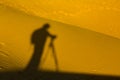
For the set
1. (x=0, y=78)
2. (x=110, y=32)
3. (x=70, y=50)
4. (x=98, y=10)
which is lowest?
(x=0, y=78)

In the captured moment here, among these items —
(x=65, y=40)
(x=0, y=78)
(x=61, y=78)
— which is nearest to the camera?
(x=0, y=78)

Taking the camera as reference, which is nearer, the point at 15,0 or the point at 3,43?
the point at 3,43

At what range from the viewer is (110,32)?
724cm

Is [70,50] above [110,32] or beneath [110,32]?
beneath

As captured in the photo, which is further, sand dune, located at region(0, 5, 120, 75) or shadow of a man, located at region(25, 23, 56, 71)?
sand dune, located at region(0, 5, 120, 75)

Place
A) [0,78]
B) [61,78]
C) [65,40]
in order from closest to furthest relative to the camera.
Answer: [0,78] → [61,78] → [65,40]

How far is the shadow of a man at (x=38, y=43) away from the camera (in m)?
5.71

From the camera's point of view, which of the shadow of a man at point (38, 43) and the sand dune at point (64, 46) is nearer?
the shadow of a man at point (38, 43)

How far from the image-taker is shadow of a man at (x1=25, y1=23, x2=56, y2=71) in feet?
18.7

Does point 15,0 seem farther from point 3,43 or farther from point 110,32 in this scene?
point 110,32

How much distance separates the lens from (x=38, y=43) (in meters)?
6.41

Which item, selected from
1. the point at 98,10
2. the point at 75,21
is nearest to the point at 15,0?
the point at 75,21

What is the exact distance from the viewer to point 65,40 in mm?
6652

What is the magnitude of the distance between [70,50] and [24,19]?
1.53 metres
